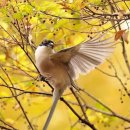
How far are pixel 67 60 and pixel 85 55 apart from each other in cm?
11

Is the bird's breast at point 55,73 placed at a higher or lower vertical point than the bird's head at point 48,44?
lower

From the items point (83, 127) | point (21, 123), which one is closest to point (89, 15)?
point (83, 127)

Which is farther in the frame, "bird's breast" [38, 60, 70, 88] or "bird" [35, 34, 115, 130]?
"bird's breast" [38, 60, 70, 88]

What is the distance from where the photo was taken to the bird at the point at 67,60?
236cm

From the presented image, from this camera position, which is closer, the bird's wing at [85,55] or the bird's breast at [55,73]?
the bird's wing at [85,55]

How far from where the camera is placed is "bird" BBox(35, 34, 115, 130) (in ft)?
7.73

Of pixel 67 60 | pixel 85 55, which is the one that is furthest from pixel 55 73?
pixel 85 55

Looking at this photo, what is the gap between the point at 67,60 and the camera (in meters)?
2.50

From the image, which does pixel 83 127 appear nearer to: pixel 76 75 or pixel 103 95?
pixel 76 75

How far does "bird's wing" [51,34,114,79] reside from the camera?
7.70 ft

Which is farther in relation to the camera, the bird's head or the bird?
the bird's head

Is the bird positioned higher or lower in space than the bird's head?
lower

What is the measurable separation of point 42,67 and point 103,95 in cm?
199

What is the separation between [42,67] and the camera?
252cm
